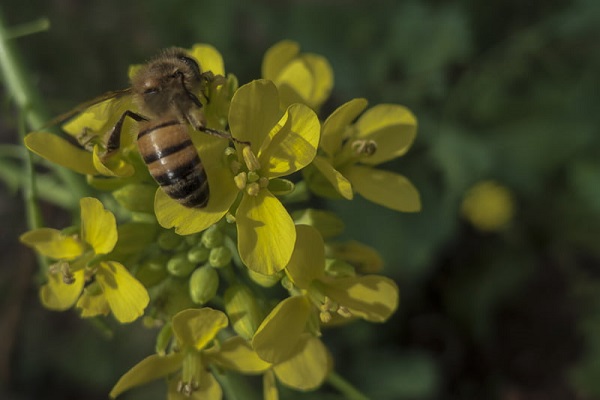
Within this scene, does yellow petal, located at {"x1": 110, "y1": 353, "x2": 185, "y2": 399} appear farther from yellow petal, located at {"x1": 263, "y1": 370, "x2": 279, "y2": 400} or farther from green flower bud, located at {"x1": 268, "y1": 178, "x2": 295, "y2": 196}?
green flower bud, located at {"x1": 268, "y1": 178, "x2": 295, "y2": 196}

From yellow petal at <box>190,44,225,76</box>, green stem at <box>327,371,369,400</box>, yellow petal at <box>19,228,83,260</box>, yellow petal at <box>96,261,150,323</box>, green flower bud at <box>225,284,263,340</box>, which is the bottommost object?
green stem at <box>327,371,369,400</box>

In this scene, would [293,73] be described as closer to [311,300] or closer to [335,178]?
[335,178]

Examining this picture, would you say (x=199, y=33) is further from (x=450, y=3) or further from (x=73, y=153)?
(x=73, y=153)

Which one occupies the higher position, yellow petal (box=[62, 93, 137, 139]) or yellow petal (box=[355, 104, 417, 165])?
yellow petal (box=[62, 93, 137, 139])

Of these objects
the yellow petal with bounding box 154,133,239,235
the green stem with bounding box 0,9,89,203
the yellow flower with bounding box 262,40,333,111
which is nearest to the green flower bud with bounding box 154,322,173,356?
the yellow petal with bounding box 154,133,239,235

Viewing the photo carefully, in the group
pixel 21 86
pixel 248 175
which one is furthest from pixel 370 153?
pixel 21 86

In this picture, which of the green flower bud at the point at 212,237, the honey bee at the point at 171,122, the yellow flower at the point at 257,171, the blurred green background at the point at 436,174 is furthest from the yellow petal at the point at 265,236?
the blurred green background at the point at 436,174
